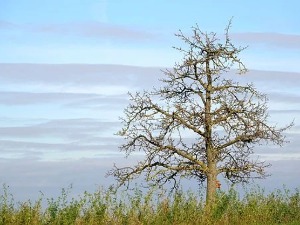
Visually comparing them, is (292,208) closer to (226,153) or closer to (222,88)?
(226,153)

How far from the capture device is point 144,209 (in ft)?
72.5

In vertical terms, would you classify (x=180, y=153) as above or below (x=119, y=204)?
above

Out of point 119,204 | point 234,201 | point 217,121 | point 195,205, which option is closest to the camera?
point 119,204

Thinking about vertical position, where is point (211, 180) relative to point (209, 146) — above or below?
below

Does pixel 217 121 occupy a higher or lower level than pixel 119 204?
A: higher

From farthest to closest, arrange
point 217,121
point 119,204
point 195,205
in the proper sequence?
point 217,121 < point 195,205 < point 119,204

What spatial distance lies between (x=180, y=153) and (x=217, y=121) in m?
2.19

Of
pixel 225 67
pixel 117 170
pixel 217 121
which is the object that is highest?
pixel 225 67

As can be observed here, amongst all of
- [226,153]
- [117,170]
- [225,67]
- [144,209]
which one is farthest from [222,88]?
[144,209]

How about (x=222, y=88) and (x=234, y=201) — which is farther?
(x=222, y=88)

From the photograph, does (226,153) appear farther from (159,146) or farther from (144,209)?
(144,209)

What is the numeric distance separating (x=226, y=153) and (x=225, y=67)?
3.88 m

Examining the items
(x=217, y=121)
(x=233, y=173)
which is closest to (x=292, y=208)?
(x=233, y=173)

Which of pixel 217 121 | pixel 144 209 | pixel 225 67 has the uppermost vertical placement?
pixel 225 67
